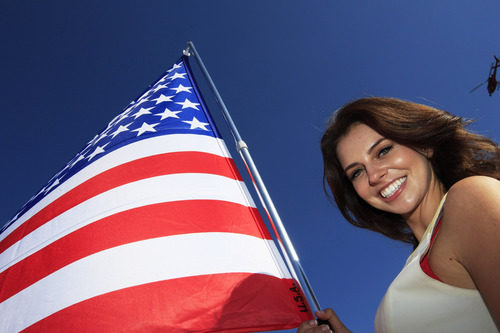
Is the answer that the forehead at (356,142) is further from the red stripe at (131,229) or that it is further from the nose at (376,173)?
the red stripe at (131,229)

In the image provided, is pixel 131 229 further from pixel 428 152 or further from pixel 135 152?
pixel 428 152

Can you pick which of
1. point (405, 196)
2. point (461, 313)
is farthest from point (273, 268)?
point (461, 313)

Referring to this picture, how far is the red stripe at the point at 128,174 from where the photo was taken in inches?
121

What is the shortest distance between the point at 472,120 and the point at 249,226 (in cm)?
199

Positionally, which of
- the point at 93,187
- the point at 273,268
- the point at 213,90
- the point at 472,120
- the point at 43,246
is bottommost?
the point at 273,268

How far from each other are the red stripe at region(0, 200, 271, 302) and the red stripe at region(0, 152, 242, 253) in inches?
16.2

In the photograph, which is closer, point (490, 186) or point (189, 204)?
point (490, 186)

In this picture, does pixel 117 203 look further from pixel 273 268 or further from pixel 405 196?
pixel 405 196

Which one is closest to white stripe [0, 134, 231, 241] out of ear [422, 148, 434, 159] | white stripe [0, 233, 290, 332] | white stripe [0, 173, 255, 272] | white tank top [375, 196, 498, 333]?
white stripe [0, 173, 255, 272]

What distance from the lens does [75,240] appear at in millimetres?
2695

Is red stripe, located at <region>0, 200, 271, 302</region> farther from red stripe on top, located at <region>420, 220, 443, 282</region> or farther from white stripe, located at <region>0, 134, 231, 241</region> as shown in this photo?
red stripe on top, located at <region>420, 220, 443, 282</region>

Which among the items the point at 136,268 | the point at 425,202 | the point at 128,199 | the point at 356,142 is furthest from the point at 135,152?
the point at 425,202

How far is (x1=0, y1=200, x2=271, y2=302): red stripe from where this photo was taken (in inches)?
102

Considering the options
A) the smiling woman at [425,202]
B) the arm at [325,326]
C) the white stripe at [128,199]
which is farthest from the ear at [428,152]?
the white stripe at [128,199]
